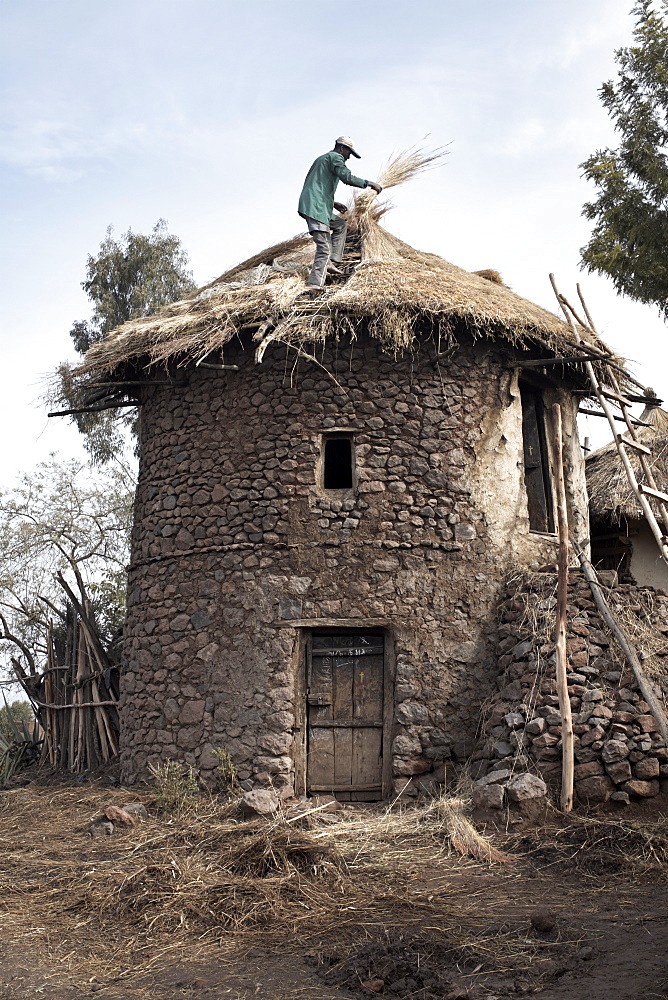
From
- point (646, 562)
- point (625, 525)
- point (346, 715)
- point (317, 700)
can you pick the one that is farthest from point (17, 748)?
point (646, 562)

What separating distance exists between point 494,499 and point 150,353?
3537mm

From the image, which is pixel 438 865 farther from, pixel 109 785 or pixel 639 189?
pixel 639 189

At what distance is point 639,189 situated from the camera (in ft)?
32.0

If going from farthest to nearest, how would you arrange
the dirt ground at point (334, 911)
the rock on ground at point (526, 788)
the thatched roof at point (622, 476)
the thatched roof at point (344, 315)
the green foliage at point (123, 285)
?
the green foliage at point (123, 285)
the thatched roof at point (622, 476)
the thatched roof at point (344, 315)
the rock on ground at point (526, 788)
the dirt ground at point (334, 911)

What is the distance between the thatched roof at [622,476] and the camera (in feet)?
34.9

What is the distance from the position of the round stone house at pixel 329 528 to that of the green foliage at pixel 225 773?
0.20 ft

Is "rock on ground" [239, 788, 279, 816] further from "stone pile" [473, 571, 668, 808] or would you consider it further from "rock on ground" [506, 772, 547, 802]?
"rock on ground" [506, 772, 547, 802]

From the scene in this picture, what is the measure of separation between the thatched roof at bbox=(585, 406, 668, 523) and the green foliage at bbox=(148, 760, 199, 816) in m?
5.93

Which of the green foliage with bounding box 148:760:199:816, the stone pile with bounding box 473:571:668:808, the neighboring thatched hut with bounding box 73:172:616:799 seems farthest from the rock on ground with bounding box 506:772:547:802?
the green foliage with bounding box 148:760:199:816

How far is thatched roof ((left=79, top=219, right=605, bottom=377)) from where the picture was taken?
25.7 ft

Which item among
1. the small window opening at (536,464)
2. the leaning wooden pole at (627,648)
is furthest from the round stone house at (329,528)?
the leaning wooden pole at (627,648)

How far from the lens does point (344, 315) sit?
7.86 metres

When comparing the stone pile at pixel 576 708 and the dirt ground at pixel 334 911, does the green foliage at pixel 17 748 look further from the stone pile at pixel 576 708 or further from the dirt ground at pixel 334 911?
the stone pile at pixel 576 708

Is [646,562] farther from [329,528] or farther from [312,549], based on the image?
[312,549]
